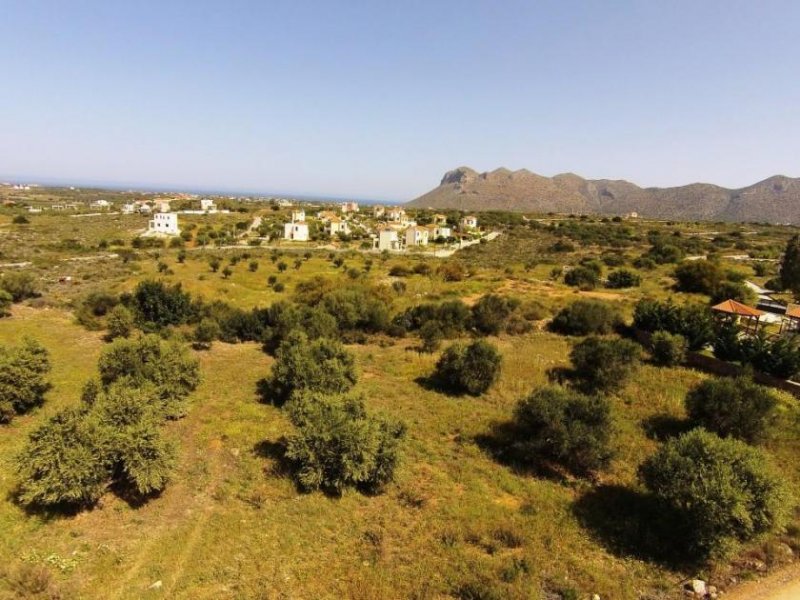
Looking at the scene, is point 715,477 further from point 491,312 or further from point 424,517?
point 491,312

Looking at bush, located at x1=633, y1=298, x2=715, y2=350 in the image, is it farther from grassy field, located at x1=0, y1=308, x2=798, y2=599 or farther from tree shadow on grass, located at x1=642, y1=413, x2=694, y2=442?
grassy field, located at x1=0, y1=308, x2=798, y2=599

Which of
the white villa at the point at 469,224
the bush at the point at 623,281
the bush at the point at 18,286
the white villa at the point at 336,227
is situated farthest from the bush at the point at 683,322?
the white villa at the point at 469,224

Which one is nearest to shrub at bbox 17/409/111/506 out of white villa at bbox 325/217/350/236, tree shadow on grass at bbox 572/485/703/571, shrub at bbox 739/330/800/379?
tree shadow on grass at bbox 572/485/703/571

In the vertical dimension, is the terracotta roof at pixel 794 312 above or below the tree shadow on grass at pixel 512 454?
above

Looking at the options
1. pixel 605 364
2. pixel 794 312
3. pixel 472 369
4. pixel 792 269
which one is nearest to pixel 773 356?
pixel 605 364

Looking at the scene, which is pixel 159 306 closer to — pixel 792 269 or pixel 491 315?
pixel 491 315

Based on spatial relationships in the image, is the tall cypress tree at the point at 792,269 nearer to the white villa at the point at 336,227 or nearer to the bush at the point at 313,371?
the bush at the point at 313,371
